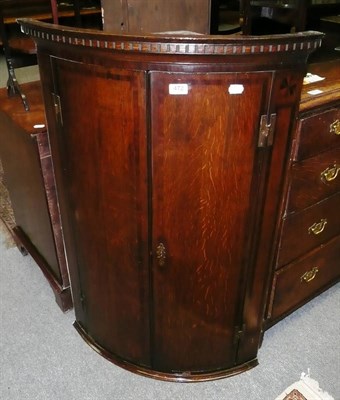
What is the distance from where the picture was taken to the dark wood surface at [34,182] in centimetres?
141

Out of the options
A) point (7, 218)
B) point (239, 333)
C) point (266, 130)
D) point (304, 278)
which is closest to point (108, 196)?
point (266, 130)

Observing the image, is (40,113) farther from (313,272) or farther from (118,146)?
(313,272)

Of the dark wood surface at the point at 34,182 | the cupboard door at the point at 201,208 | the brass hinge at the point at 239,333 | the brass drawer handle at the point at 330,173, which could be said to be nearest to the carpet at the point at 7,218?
the dark wood surface at the point at 34,182

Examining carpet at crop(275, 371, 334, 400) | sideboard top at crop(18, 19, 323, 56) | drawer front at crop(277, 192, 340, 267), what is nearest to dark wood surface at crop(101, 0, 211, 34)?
sideboard top at crop(18, 19, 323, 56)

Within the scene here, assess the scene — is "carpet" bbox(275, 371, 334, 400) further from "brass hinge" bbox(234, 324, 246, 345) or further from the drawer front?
the drawer front

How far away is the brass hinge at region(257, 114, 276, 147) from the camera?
97 cm

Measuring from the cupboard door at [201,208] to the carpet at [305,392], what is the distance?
0.72 ft

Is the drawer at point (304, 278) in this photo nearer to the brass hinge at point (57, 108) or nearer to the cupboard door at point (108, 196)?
the cupboard door at point (108, 196)

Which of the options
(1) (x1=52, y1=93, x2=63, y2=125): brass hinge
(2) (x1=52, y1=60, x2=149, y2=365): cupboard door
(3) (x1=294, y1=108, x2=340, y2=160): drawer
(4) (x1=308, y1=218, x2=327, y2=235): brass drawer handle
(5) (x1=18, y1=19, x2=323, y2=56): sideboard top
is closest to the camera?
(5) (x1=18, y1=19, x2=323, y2=56): sideboard top

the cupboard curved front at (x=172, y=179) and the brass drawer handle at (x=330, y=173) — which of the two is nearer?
the cupboard curved front at (x=172, y=179)

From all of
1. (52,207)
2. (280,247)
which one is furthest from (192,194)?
(52,207)

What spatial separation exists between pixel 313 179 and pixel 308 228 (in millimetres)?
205

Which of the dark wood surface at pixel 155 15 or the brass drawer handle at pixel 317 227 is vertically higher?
the dark wood surface at pixel 155 15

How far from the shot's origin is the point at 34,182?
1534 mm
